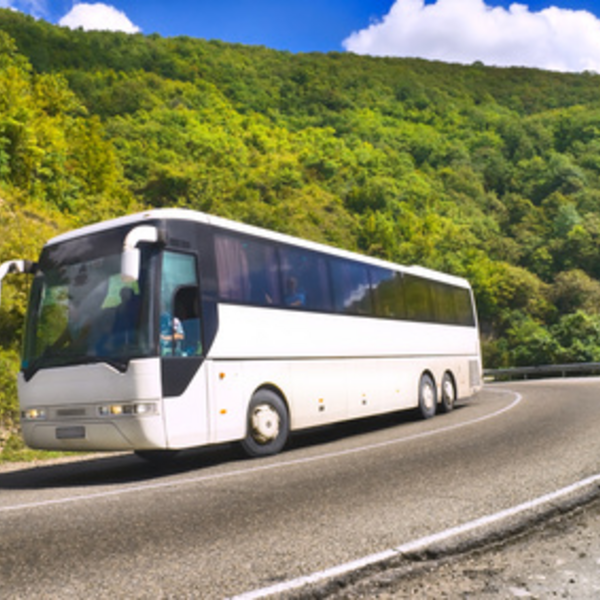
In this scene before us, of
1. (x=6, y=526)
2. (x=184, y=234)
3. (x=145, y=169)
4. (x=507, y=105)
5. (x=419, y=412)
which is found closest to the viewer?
(x=6, y=526)

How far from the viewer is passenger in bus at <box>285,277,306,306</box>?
1078 centimetres

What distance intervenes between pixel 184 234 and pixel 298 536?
5.20 m

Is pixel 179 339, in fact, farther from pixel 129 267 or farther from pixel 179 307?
pixel 129 267

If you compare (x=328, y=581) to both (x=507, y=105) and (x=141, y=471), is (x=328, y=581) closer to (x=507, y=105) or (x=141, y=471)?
(x=141, y=471)

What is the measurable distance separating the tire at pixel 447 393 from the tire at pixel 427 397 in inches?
27.4

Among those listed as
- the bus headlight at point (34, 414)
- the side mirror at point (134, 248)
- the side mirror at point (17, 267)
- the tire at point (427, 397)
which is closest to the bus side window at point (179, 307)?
the side mirror at point (134, 248)

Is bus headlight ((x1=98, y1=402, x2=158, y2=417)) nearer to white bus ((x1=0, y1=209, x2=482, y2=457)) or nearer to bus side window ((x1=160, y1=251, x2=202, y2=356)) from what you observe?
white bus ((x1=0, y1=209, x2=482, y2=457))

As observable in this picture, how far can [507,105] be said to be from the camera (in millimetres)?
138500

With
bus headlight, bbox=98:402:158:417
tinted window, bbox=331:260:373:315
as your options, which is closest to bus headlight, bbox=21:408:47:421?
bus headlight, bbox=98:402:158:417

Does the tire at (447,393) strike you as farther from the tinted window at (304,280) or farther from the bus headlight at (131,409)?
the bus headlight at (131,409)

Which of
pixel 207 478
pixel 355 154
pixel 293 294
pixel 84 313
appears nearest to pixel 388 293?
pixel 293 294

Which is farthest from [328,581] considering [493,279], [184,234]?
[493,279]

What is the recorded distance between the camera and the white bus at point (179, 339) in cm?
811

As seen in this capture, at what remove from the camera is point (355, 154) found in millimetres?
106000
